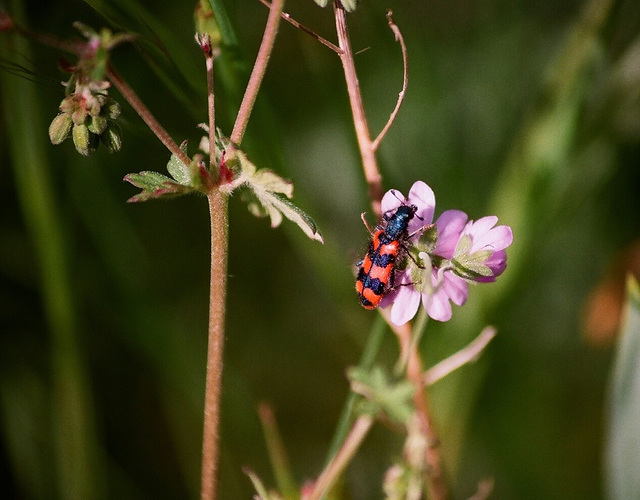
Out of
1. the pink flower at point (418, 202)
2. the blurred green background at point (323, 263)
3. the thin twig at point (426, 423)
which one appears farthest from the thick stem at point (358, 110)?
the blurred green background at point (323, 263)

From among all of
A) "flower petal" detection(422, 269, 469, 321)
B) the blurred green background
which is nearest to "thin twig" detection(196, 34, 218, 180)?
"flower petal" detection(422, 269, 469, 321)

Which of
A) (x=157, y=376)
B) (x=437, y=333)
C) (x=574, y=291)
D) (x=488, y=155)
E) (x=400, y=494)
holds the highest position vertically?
(x=488, y=155)

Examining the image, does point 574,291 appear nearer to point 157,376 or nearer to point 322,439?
point 322,439

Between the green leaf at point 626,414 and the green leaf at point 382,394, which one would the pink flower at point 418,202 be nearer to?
the green leaf at point 382,394

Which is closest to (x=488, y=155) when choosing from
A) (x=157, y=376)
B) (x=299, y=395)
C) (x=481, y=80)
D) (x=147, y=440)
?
(x=481, y=80)

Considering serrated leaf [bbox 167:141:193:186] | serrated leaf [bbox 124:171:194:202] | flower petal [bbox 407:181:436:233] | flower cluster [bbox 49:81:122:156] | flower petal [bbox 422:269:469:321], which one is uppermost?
flower cluster [bbox 49:81:122:156]

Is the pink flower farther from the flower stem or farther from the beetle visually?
the flower stem
